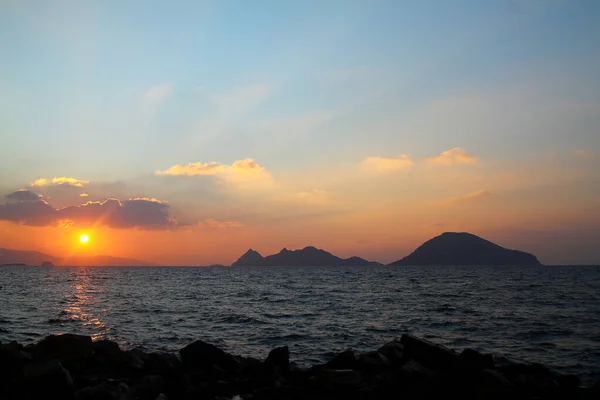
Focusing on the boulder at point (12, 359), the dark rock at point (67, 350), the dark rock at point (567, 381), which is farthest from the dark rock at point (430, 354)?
the boulder at point (12, 359)

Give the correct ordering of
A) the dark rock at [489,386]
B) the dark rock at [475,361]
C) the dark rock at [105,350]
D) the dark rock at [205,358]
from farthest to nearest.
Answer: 1. the dark rock at [205,358]
2. the dark rock at [105,350]
3. the dark rock at [475,361]
4. the dark rock at [489,386]

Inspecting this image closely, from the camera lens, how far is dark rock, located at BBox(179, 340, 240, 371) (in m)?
19.7

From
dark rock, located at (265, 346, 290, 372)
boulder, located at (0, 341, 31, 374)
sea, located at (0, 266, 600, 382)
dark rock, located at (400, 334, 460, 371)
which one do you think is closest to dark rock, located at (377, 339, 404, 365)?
dark rock, located at (400, 334, 460, 371)

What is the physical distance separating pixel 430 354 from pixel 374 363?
2.32m

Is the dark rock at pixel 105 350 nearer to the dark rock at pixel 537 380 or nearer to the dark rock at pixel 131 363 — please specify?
the dark rock at pixel 131 363

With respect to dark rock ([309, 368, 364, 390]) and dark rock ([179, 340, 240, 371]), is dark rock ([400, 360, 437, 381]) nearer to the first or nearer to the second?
dark rock ([309, 368, 364, 390])

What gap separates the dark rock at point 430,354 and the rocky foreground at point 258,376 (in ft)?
0.13

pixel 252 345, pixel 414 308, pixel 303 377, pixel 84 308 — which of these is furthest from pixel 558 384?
pixel 84 308

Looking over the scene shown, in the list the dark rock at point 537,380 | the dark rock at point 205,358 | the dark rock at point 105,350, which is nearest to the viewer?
the dark rock at point 537,380

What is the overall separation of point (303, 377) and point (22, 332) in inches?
949

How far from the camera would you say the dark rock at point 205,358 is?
64.6ft

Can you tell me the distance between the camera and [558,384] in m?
16.8

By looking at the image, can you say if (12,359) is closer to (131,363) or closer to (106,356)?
(106,356)

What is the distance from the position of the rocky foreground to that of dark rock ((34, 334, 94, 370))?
37 mm
